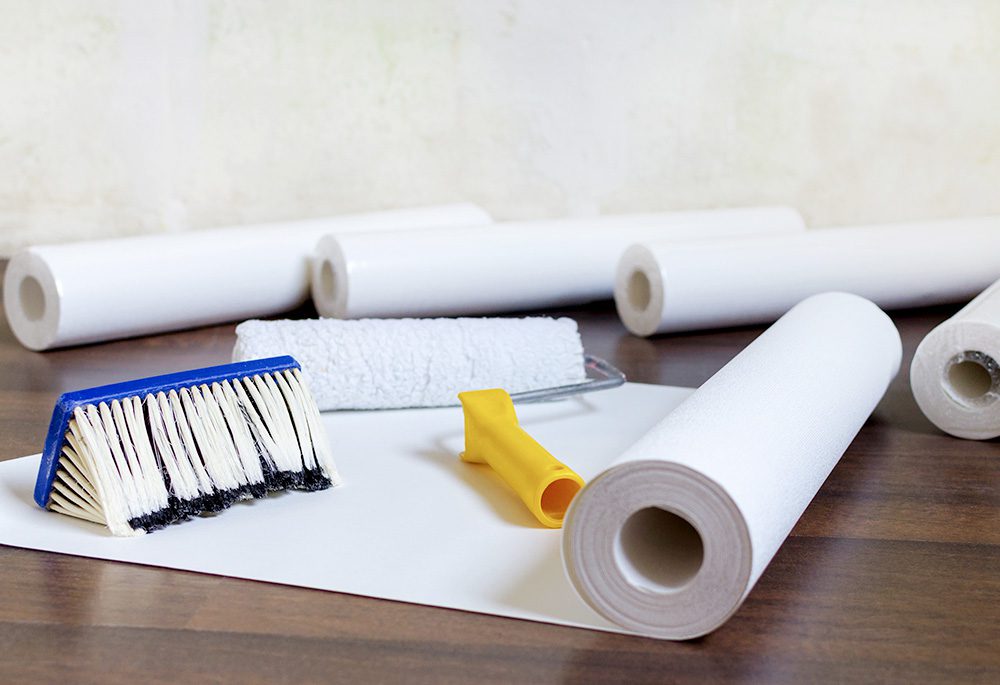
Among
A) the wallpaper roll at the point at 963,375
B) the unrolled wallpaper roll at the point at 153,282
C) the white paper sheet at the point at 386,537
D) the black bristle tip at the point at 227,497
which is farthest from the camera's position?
the unrolled wallpaper roll at the point at 153,282

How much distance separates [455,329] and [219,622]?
2.49 feet

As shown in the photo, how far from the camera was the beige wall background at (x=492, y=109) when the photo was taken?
109 inches

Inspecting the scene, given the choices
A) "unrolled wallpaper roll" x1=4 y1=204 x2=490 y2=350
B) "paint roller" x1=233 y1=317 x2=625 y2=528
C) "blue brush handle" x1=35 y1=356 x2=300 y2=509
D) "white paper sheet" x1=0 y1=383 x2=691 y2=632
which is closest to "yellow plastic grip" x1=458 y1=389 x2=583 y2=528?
"white paper sheet" x1=0 y1=383 x2=691 y2=632

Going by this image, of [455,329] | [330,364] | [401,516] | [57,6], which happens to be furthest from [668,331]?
[57,6]

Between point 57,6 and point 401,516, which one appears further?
point 57,6

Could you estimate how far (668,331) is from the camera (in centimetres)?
221

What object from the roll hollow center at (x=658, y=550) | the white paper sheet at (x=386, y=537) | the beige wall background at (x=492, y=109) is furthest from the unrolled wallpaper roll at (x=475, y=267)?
the roll hollow center at (x=658, y=550)

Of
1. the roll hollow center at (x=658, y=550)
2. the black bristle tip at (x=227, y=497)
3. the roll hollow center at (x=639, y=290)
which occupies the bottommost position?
the roll hollow center at (x=639, y=290)

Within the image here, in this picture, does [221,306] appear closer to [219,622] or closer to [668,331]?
[668,331]

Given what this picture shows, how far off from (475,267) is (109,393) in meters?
1.18

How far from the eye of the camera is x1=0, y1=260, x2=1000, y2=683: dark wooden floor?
93 centimetres

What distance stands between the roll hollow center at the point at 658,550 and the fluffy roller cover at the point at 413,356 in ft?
2.05

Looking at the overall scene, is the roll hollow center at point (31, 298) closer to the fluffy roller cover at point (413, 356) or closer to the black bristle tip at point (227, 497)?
the fluffy roller cover at point (413, 356)

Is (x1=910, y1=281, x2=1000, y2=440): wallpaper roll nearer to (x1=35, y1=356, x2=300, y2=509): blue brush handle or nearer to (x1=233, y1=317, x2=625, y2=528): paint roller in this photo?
(x1=233, y1=317, x2=625, y2=528): paint roller
